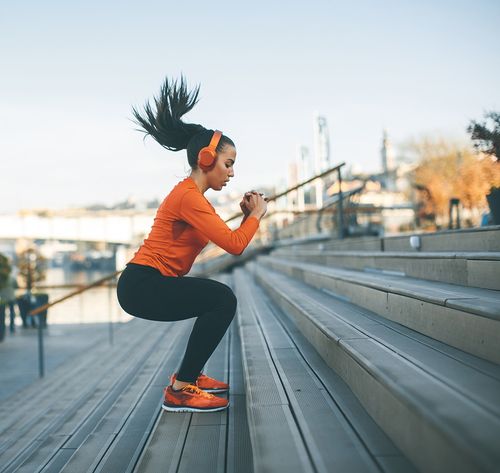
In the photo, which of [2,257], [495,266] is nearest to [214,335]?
[495,266]

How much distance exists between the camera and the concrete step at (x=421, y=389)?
49.2 inches

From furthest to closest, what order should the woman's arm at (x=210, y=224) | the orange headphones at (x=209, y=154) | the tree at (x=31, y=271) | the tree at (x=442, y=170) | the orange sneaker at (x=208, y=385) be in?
the tree at (x=442, y=170) → the tree at (x=31, y=271) → the orange sneaker at (x=208, y=385) → the orange headphones at (x=209, y=154) → the woman's arm at (x=210, y=224)

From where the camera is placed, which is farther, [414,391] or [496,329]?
[496,329]

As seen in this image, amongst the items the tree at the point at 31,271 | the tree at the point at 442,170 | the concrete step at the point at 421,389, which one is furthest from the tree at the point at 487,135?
the tree at the point at 442,170

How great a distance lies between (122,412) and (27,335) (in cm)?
889

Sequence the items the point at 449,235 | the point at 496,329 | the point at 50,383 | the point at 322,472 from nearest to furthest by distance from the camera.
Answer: the point at 322,472
the point at 496,329
the point at 449,235
the point at 50,383

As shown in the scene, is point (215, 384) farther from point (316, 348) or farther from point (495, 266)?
point (495, 266)

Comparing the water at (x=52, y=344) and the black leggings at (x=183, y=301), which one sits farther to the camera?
the water at (x=52, y=344)

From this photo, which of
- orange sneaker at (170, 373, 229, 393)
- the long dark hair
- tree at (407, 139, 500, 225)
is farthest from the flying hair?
tree at (407, 139, 500, 225)

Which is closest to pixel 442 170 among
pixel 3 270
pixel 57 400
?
pixel 3 270

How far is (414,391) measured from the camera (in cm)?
160

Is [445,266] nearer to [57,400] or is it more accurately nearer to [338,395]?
[338,395]

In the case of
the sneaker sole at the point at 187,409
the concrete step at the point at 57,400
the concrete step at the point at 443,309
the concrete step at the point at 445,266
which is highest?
the concrete step at the point at 445,266

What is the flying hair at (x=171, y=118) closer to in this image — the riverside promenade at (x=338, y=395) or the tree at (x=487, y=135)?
the riverside promenade at (x=338, y=395)
